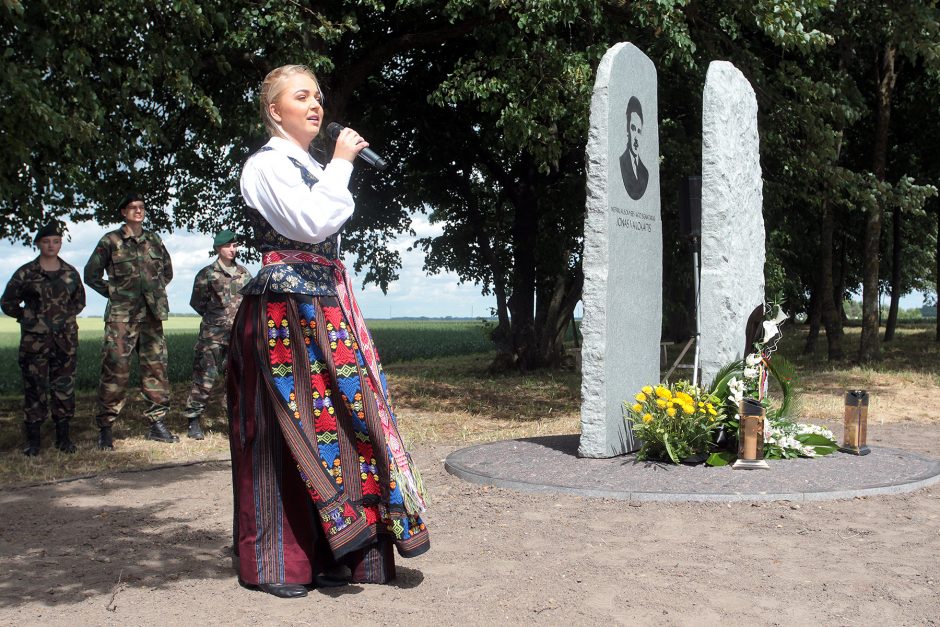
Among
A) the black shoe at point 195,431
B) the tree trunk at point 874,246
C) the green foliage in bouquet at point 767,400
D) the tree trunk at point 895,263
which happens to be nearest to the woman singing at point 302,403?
the green foliage in bouquet at point 767,400

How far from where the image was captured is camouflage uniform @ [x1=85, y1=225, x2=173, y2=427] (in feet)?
29.0

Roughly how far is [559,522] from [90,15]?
6.95 meters

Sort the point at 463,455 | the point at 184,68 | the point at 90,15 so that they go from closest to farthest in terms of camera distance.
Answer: the point at 463,455
the point at 90,15
the point at 184,68

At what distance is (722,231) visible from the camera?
805 centimetres

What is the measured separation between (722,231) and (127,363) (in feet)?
18.1

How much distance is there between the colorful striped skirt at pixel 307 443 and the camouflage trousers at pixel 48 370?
17.1ft

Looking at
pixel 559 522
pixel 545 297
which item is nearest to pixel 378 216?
pixel 545 297

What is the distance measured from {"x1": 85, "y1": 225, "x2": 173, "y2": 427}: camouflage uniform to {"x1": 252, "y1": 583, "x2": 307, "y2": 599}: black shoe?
211 inches

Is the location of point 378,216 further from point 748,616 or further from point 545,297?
point 748,616

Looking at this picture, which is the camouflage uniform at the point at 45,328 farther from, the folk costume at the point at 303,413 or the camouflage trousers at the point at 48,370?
the folk costume at the point at 303,413

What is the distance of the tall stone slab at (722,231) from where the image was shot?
26.5 feet

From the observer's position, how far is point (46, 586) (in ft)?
14.6

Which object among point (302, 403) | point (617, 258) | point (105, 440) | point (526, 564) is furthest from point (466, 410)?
point (302, 403)

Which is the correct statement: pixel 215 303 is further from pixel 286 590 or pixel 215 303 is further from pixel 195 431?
pixel 286 590
